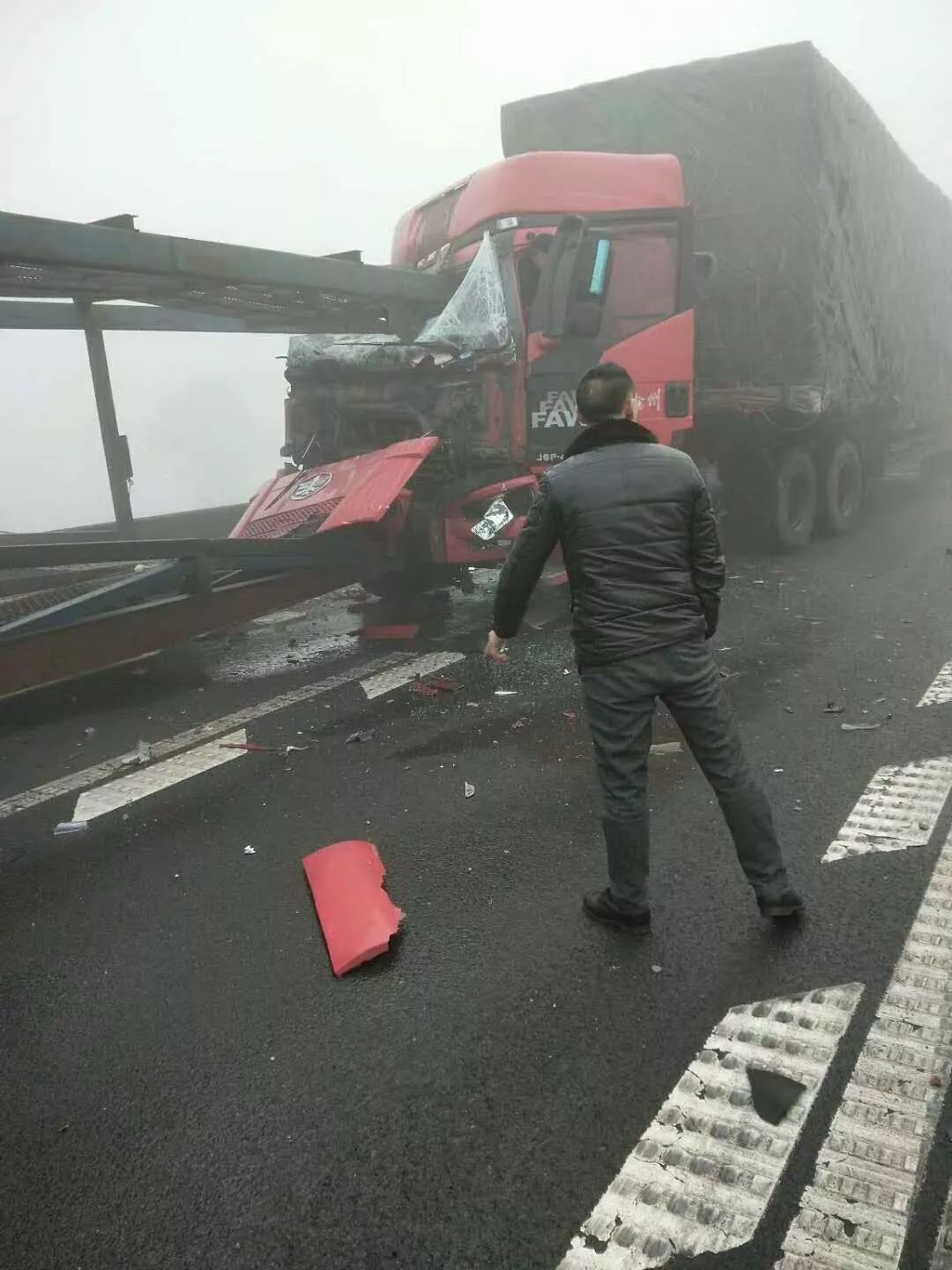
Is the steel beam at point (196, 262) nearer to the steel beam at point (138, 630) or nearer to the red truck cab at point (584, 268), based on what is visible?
the red truck cab at point (584, 268)

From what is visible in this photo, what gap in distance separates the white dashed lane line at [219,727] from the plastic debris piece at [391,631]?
494 millimetres

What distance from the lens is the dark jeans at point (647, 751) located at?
2855 millimetres

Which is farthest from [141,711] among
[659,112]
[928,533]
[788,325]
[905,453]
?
[905,453]

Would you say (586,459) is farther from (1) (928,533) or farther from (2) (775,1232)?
(1) (928,533)

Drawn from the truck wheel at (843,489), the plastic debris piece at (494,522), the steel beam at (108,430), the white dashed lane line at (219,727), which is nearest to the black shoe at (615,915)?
the white dashed lane line at (219,727)

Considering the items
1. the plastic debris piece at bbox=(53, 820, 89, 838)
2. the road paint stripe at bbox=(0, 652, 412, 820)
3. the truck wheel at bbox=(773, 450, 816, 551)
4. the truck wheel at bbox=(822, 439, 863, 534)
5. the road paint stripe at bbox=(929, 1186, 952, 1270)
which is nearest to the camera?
the road paint stripe at bbox=(929, 1186, 952, 1270)

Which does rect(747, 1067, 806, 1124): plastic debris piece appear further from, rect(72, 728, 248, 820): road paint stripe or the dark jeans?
rect(72, 728, 248, 820): road paint stripe

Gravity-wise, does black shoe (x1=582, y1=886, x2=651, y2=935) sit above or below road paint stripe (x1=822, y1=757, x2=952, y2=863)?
above

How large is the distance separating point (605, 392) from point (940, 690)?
10.3ft

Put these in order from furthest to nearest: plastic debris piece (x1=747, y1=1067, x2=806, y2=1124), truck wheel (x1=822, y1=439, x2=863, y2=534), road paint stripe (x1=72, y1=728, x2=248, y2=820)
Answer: truck wheel (x1=822, y1=439, x2=863, y2=534)
road paint stripe (x1=72, y1=728, x2=248, y2=820)
plastic debris piece (x1=747, y1=1067, x2=806, y2=1124)

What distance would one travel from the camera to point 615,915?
2.96 meters

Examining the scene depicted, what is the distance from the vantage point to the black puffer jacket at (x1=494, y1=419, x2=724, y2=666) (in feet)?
9.29

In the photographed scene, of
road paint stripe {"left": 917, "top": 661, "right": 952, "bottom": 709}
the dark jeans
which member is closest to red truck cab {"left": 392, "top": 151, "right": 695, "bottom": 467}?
road paint stripe {"left": 917, "top": 661, "right": 952, "bottom": 709}

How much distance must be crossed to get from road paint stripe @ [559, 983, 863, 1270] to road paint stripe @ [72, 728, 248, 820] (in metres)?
2.81
